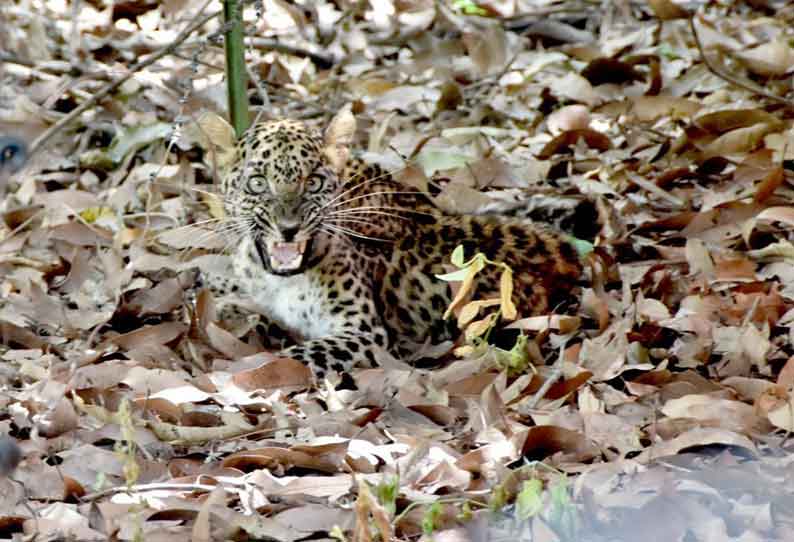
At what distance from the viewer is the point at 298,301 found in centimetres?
741

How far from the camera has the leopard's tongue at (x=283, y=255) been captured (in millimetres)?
7094

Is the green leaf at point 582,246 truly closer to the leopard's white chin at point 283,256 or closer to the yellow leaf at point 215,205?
the leopard's white chin at point 283,256

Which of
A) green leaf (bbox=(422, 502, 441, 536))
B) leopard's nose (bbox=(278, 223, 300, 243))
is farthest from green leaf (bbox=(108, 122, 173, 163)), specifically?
green leaf (bbox=(422, 502, 441, 536))

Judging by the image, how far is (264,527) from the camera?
4.63 m

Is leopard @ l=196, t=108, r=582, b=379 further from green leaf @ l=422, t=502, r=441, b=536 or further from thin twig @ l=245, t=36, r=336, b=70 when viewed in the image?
thin twig @ l=245, t=36, r=336, b=70

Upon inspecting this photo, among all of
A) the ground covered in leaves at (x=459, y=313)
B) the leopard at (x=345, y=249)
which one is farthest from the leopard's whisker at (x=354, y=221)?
the ground covered in leaves at (x=459, y=313)

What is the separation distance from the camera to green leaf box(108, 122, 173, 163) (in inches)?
365

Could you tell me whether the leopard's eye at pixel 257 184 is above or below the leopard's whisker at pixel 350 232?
above

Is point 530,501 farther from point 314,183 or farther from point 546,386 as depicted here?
point 314,183

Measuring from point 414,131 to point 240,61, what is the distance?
2.08 meters

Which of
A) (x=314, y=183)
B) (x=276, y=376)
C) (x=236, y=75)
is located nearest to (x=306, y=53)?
(x=236, y=75)

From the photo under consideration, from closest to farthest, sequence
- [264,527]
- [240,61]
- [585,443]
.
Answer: [264,527]
[585,443]
[240,61]

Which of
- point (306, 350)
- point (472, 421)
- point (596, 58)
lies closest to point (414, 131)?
point (596, 58)

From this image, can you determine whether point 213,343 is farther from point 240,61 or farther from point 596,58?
point 596,58
